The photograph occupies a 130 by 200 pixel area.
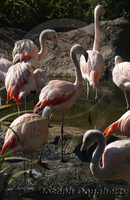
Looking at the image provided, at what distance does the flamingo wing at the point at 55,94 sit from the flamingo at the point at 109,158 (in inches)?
41.1

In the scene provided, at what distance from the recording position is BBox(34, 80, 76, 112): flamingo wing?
140 inches

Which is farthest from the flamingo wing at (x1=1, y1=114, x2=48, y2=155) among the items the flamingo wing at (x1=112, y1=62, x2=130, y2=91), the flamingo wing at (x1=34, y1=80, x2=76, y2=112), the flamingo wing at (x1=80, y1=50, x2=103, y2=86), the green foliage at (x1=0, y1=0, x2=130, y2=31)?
the green foliage at (x1=0, y1=0, x2=130, y2=31)

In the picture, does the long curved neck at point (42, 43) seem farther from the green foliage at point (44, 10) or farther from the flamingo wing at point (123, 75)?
the green foliage at point (44, 10)

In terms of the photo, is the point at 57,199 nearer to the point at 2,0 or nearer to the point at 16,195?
the point at 16,195

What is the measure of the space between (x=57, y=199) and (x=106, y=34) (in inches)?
248

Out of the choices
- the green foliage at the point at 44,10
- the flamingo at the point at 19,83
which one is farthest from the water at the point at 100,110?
the green foliage at the point at 44,10

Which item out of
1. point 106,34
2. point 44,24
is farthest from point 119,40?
point 44,24

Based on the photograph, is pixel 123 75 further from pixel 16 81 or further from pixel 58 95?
pixel 16 81

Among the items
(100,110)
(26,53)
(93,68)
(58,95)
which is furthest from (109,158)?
(26,53)

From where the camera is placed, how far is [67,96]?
3.62 metres

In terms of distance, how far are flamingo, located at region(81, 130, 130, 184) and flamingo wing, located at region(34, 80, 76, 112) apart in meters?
1.04

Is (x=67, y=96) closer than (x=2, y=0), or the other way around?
(x=67, y=96)

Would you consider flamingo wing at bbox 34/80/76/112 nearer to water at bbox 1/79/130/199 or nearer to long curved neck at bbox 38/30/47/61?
water at bbox 1/79/130/199

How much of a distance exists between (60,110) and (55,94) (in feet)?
0.92
